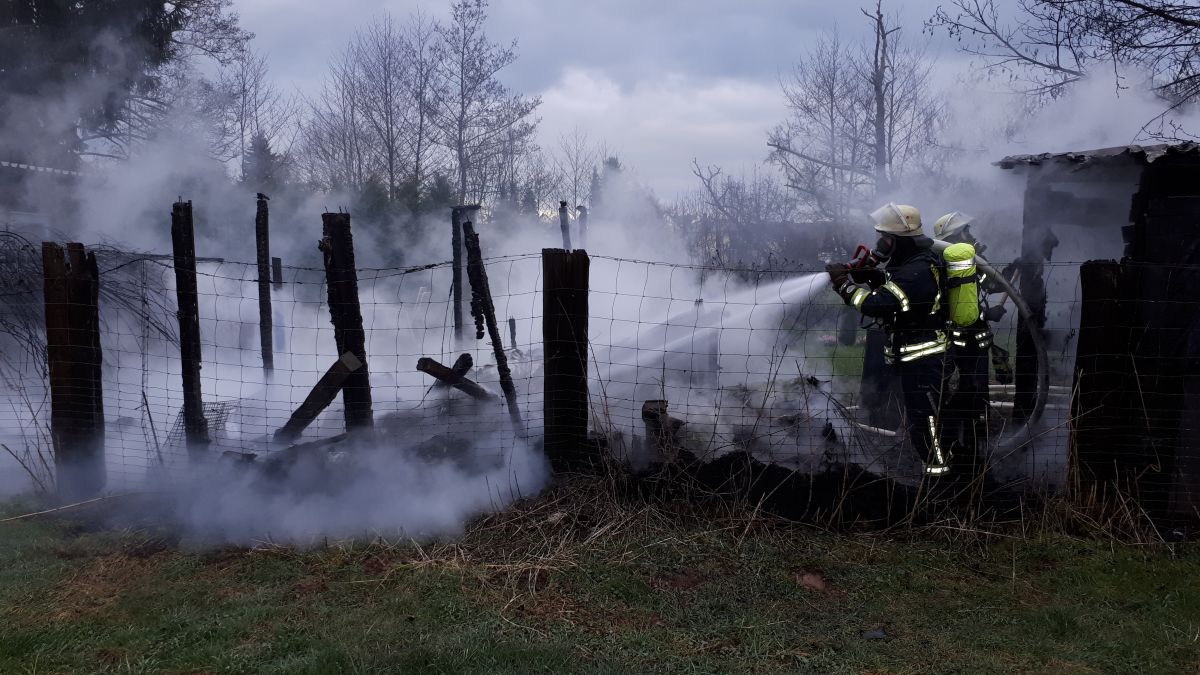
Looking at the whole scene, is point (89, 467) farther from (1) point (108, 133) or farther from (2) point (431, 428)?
(1) point (108, 133)

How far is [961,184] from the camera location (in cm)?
916

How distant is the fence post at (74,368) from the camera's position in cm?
535

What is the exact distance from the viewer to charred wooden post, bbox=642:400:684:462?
489cm

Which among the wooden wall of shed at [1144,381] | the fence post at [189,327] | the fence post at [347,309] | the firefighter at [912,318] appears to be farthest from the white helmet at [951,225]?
the fence post at [189,327]

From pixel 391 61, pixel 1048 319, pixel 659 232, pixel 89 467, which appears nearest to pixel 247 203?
pixel 659 232

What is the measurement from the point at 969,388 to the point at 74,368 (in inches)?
227

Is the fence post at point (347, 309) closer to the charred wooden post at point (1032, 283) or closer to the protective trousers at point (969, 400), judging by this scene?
the protective trousers at point (969, 400)

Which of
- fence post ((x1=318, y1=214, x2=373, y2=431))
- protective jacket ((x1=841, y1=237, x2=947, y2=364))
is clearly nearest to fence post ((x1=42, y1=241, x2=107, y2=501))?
fence post ((x1=318, y1=214, x2=373, y2=431))

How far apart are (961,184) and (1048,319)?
222cm

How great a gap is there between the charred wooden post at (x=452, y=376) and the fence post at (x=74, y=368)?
2.08 metres

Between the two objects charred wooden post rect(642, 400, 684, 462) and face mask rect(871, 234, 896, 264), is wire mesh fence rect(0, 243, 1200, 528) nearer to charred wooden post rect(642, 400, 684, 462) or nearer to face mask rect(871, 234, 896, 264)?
charred wooden post rect(642, 400, 684, 462)

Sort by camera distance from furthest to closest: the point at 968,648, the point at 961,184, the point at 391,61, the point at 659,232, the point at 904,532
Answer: the point at 391,61 → the point at 659,232 → the point at 961,184 → the point at 904,532 → the point at 968,648

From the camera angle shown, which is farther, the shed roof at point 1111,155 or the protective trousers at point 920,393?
the shed roof at point 1111,155

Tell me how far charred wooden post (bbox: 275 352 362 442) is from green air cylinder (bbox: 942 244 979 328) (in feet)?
12.0
